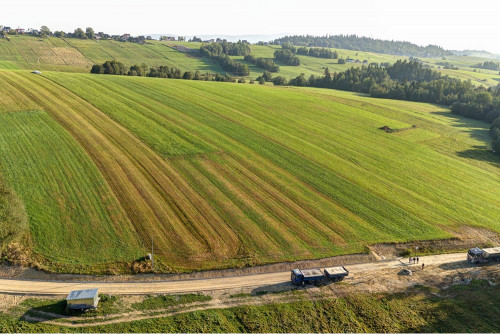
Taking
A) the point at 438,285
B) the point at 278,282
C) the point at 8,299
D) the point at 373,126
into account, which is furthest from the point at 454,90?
the point at 8,299

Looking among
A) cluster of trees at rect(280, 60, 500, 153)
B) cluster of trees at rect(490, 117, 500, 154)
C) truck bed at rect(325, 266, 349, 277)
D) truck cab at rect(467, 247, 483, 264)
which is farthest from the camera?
cluster of trees at rect(280, 60, 500, 153)

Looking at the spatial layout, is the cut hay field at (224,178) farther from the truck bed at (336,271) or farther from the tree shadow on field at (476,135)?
the truck bed at (336,271)

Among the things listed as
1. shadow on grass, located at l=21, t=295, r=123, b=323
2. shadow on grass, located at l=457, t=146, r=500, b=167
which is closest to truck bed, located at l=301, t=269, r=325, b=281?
shadow on grass, located at l=21, t=295, r=123, b=323

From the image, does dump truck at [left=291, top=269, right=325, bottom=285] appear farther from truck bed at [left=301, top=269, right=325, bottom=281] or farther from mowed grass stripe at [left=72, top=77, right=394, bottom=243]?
mowed grass stripe at [left=72, top=77, right=394, bottom=243]

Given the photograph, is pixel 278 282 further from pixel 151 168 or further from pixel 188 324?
pixel 151 168

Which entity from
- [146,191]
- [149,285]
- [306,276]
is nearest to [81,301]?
[149,285]
